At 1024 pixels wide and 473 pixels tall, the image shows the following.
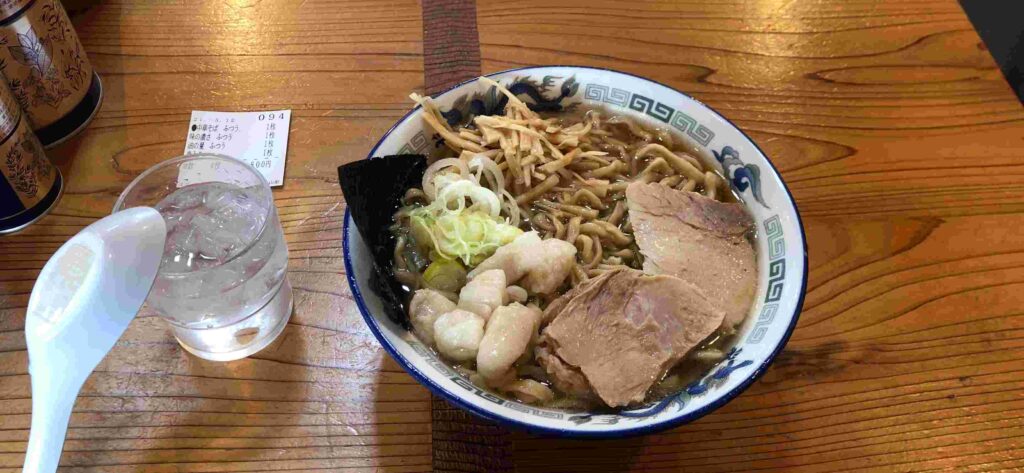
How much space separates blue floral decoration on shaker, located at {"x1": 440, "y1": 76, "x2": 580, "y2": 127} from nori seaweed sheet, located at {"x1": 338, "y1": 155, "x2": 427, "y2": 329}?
151 mm

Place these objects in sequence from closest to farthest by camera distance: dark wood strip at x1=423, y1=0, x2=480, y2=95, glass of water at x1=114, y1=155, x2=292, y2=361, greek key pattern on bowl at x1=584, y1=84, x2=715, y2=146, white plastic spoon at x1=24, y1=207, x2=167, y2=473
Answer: white plastic spoon at x1=24, y1=207, x2=167, y2=473 < glass of water at x1=114, y1=155, x2=292, y2=361 < greek key pattern on bowl at x1=584, y1=84, x2=715, y2=146 < dark wood strip at x1=423, y1=0, x2=480, y2=95

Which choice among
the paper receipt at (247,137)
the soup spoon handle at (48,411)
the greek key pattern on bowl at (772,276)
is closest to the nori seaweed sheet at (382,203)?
the paper receipt at (247,137)

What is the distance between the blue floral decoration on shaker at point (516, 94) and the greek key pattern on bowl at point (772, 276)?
20.9 inches

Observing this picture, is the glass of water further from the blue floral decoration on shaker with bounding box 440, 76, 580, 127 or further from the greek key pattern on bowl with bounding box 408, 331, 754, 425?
the blue floral decoration on shaker with bounding box 440, 76, 580, 127

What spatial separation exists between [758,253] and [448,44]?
99cm

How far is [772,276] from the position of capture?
121cm

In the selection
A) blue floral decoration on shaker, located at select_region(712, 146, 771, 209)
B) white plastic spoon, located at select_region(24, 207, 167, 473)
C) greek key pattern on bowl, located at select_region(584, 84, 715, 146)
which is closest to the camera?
white plastic spoon, located at select_region(24, 207, 167, 473)

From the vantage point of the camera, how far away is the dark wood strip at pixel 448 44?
68.3 inches

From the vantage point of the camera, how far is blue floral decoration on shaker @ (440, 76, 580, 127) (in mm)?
1466

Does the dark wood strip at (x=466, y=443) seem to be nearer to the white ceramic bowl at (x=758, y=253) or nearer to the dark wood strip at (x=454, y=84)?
the dark wood strip at (x=454, y=84)

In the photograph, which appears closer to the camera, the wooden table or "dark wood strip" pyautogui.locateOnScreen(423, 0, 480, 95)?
the wooden table

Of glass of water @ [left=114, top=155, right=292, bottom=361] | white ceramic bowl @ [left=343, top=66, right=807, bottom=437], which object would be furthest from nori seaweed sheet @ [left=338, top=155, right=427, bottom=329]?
glass of water @ [left=114, top=155, right=292, bottom=361]

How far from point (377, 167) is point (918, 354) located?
3.62 ft

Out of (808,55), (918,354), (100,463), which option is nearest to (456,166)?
(100,463)
